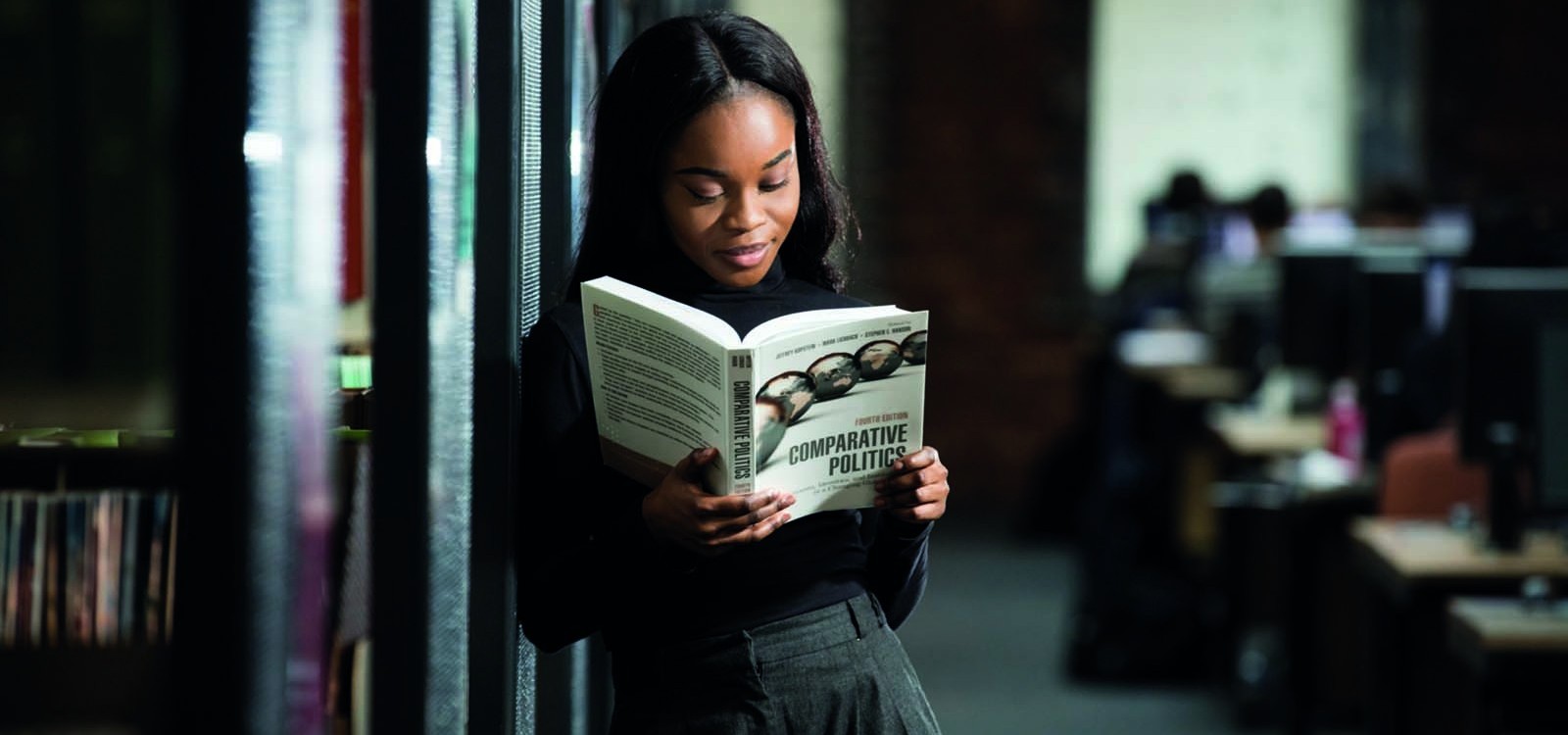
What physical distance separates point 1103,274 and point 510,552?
7.28m

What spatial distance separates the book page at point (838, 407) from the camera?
1293mm

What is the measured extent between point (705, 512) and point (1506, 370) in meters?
2.42

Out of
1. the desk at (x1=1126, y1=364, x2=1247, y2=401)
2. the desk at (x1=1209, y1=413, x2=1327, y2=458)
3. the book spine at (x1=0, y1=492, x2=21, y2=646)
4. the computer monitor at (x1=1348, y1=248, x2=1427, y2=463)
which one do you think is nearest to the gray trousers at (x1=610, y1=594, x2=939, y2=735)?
the book spine at (x1=0, y1=492, x2=21, y2=646)

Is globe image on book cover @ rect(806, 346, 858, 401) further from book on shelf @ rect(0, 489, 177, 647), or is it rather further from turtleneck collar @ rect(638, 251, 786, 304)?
book on shelf @ rect(0, 489, 177, 647)

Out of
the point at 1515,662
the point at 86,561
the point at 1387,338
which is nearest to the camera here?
the point at 86,561

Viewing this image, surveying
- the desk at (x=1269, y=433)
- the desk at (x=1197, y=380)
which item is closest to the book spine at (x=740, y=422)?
the desk at (x=1269, y=433)

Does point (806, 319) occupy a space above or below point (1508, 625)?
above

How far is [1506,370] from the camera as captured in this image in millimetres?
3301

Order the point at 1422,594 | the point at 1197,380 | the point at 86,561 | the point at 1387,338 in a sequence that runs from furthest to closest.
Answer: the point at 1197,380, the point at 1387,338, the point at 1422,594, the point at 86,561

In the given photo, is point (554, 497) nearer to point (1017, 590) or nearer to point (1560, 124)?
point (1017, 590)

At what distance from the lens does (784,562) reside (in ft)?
4.57

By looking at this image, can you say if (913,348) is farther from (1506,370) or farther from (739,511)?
(1506,370)

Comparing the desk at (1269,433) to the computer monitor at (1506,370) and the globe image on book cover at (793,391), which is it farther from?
the globe image on book cover at (793,391)

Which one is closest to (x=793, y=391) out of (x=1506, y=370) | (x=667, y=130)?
(x=667, y=130)
